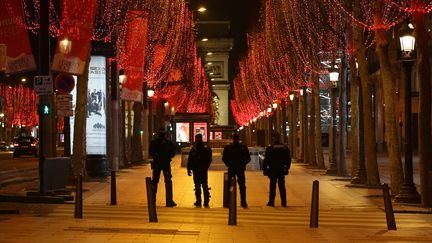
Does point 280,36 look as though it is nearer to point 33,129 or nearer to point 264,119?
point 264,119

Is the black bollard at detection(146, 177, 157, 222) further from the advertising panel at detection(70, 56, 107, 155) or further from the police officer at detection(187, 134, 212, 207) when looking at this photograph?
the advertising panel at detection(70, 56, 107, 155)

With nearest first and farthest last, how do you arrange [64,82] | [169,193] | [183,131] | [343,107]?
[169,193] → [64,82] → [343,107] → [183,131]

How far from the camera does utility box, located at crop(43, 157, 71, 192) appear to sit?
73.1 feet

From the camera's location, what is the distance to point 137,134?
172 ft

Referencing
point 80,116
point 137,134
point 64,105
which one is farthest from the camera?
point 137,134

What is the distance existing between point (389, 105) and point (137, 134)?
28429mm

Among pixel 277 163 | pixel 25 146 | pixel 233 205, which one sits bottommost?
pixel 233 205

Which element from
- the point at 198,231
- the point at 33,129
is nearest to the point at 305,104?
the point at 198,231

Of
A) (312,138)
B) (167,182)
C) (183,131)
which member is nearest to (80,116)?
(167,182)

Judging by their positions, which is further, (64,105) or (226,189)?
(64,105)

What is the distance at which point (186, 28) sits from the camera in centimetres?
7700

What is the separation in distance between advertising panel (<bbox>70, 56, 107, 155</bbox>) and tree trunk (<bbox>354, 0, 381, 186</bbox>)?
10966mm

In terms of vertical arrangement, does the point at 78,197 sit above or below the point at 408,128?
below

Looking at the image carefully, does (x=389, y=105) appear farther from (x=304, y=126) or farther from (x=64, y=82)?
(x=304, y=126)
